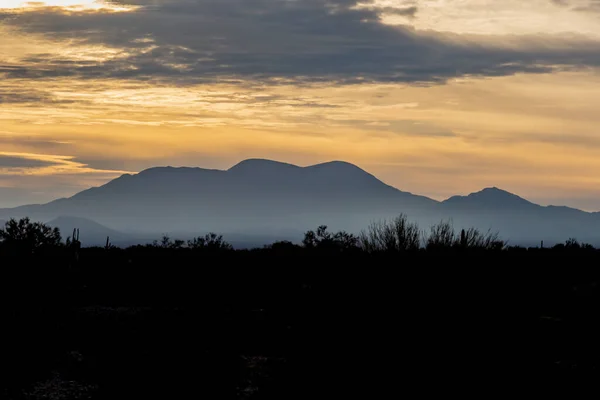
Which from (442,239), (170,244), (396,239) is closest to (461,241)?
(442,239)

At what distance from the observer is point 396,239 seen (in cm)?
3334

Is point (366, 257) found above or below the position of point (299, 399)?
above

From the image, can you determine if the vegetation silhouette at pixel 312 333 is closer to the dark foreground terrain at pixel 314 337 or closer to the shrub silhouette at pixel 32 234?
the dark foreground terrain at pixel 314 337

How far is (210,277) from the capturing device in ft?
122

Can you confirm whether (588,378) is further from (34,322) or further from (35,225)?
(35,225)

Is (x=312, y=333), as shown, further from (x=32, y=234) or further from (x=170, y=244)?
(x=170, y=244)

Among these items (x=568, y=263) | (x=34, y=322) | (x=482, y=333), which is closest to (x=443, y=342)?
(x=482, y=333)

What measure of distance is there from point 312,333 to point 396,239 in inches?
583

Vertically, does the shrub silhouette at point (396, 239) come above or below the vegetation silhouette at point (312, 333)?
above

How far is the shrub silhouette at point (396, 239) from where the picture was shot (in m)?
32.1

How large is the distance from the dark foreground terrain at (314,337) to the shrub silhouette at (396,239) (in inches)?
78.5

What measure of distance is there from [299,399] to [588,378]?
5391 millimetres

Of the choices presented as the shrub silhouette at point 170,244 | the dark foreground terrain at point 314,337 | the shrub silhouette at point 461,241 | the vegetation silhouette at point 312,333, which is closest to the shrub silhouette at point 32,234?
the vegetation silhouette at point 312,333

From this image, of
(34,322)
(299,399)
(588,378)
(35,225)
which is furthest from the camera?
(35,225)
